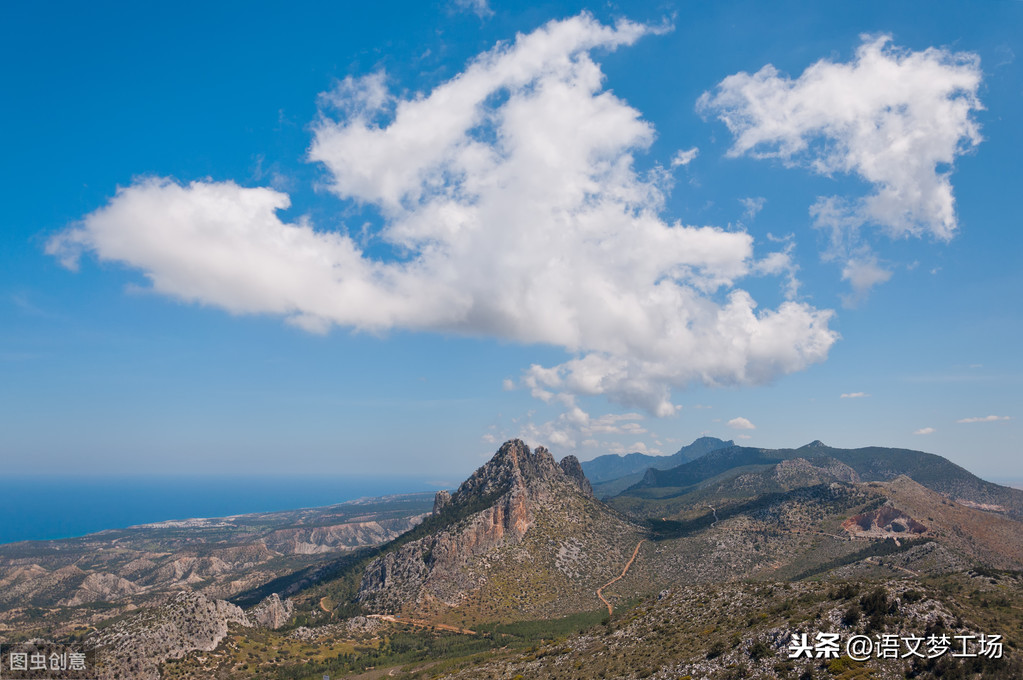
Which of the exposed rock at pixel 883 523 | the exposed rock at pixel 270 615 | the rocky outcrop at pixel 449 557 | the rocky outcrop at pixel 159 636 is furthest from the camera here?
the exposed rock at pixel 883 523

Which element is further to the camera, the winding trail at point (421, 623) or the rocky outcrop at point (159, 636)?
the winding trail at point (421, 623)

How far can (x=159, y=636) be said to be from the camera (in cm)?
10231

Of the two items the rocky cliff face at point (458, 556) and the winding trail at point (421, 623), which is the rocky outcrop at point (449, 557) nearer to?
the rocky cliff face at point (458, 556)

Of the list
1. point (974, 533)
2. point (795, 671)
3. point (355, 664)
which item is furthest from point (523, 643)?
point (974, 533)

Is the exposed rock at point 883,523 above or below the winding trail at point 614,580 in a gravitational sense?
above

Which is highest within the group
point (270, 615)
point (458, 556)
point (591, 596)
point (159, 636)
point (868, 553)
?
point (159, 636)

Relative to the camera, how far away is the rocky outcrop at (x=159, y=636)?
93.6 meters

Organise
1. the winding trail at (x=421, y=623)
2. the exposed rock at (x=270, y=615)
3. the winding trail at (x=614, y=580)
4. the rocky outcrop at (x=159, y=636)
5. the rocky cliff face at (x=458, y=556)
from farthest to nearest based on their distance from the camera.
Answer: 1. the rocky cliff face at (x=458, y=556)
2. the winding trail at (x=614, y=580)
3. the winding trail at (x=421, y=623)
4. the exposed rock at (x=270, y=615)
5. the rocky outcrop at (x=159, y=636)

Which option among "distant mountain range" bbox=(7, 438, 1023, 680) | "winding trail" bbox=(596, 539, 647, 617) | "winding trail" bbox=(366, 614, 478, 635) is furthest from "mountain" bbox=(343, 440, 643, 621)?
"winding trail" bbox=(366, 614, 478, 635)

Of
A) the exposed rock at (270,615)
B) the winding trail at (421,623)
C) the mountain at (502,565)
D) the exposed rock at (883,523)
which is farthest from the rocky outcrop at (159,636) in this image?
the exposed rock at (883,523)

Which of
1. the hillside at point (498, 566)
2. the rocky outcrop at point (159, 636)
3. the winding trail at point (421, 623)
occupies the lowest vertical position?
the winding trail at point (421, 623)

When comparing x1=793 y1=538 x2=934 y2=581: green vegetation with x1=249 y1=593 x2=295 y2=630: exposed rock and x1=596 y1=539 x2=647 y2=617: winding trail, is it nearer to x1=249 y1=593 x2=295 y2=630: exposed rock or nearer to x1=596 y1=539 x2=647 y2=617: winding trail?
x1=596 y1=539 x2=647 y2=617: winding trail

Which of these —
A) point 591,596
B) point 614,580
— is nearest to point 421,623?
point 591,596

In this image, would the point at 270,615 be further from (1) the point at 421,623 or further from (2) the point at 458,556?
(2) the point at 458,556
